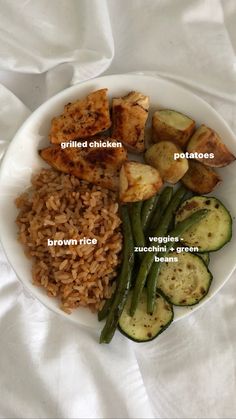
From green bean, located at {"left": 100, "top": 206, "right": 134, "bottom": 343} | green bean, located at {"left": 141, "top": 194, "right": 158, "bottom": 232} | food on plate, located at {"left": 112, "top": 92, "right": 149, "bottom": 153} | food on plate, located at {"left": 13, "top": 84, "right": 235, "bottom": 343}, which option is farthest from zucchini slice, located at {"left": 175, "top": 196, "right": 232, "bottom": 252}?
food on plate, located at {"left": 112, "top": 92, "right": 149, "bottom": 153}

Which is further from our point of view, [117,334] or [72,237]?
[117,334]

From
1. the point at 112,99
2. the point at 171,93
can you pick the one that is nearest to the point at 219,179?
the point at 171,93

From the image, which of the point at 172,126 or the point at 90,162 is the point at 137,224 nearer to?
the point at 90,162

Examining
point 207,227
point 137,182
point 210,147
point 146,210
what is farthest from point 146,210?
point 210,147

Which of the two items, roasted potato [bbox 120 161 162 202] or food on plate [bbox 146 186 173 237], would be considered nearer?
roasted potato [bbox 120 161 162 202]

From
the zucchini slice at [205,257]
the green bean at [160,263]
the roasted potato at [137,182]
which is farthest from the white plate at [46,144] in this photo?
the roasted potato at [137,182]

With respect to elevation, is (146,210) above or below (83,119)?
below

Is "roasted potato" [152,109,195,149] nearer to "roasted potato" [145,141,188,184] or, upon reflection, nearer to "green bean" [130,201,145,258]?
"roasted potato" [145,141,188,184]

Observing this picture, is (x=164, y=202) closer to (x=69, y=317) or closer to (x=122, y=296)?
(x=122, y=296)
